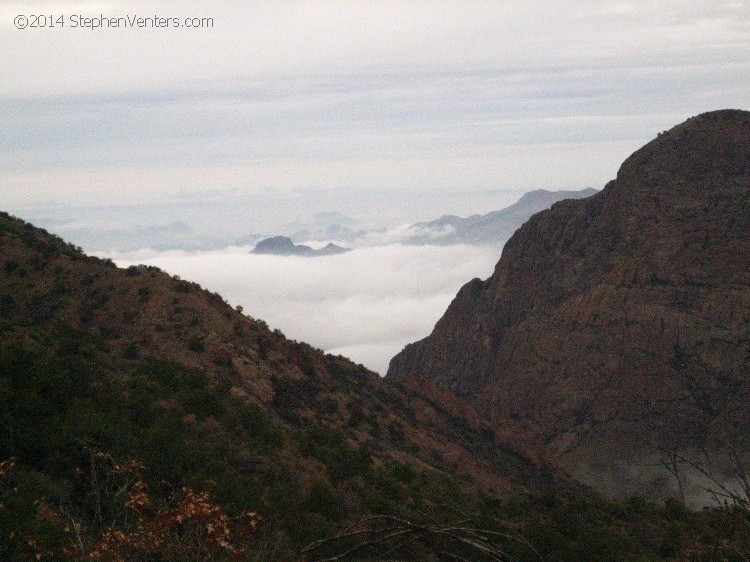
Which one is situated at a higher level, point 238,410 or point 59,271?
point 59,271

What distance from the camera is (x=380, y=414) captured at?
36.3m

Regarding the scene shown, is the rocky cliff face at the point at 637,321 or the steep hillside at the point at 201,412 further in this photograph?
the rocky cliff face at the point at 637,321

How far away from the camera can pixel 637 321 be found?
7044 cm

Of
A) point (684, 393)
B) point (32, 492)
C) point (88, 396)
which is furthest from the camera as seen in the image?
point (684, 393)

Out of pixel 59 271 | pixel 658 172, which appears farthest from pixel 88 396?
pixel 658 172

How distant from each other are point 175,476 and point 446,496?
9.11m

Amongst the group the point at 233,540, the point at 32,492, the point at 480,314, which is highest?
the point at 32,492

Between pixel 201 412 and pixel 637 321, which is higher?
pixel 201 412

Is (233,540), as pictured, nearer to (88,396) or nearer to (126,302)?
(88,396)

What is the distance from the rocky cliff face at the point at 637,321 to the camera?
65.8 meters

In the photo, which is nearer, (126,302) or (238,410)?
(238,410)

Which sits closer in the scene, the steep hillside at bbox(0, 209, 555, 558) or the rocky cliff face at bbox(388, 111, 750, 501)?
the steep hillside at bbox(0, 209, 555, 558)

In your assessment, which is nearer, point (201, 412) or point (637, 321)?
point (201, 412)

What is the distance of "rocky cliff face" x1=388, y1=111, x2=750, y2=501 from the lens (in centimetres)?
6581
